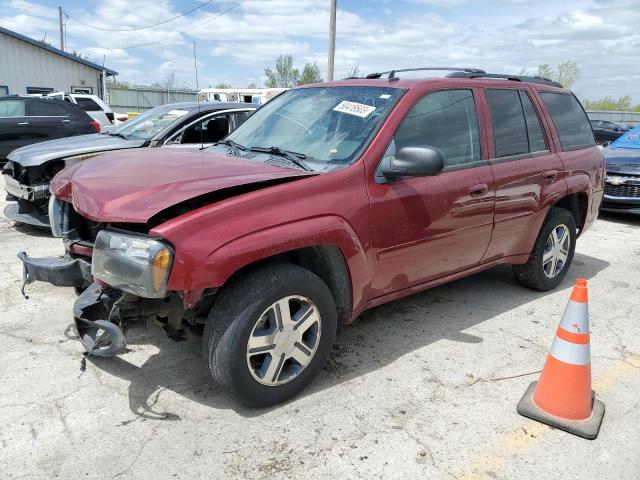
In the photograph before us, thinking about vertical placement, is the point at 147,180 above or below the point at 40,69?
below

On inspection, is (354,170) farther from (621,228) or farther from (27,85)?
(27,85)

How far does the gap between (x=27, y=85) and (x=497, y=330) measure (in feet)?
84.1

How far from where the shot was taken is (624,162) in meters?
8.55

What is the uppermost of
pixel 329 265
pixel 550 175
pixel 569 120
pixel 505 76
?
Answer: pixel 505 76

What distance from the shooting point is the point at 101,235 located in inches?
106

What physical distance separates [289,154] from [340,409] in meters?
1.61

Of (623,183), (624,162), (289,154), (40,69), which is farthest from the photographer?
(40,69)

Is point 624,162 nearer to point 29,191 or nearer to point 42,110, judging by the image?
point 29,191

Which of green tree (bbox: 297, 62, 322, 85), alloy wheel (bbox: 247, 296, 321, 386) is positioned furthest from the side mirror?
green tree (bbox: 297, 62, 322, 85)

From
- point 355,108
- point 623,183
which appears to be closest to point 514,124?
point 355,108

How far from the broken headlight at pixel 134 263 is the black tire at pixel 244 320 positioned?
366 mm

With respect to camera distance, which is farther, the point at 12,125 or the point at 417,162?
the point at 12,125

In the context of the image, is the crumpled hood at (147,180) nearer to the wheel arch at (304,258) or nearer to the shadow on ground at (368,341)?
the wheel arch at (304,258)

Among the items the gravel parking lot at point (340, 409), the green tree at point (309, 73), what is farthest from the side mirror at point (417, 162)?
the green tree at point (309, 73)
